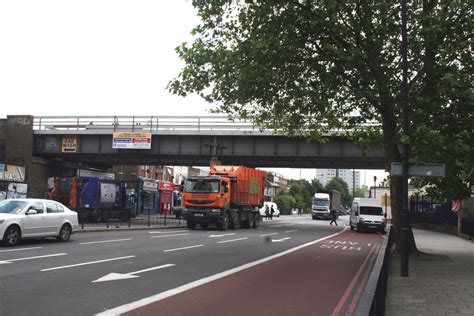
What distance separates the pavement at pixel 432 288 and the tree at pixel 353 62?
231 cm

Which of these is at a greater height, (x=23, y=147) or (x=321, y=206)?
(x=23, y=147)

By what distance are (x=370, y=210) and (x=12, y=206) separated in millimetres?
24798

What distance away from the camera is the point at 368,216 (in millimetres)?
33531

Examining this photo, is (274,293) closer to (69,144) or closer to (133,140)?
(133,140)

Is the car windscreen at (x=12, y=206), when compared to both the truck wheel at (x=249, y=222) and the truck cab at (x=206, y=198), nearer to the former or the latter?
the truck cab at (x=206, y=198)

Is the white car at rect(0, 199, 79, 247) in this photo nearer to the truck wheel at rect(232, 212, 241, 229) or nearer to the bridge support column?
the truck wheel at rect(232, 212, 241, 229)

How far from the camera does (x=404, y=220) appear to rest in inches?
453

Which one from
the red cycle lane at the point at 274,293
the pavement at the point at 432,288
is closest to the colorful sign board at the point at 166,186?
the red cycle lane at the point at 274,293

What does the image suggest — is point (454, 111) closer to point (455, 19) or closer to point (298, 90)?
point (455, 19)

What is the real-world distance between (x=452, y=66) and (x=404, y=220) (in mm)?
4705

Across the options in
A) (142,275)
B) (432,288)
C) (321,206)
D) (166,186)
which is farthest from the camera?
(321,206)

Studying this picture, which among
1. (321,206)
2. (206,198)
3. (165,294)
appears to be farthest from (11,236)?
(321,206)

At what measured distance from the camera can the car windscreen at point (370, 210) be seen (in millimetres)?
33969

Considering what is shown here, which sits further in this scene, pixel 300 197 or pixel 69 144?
pixel 300 197
